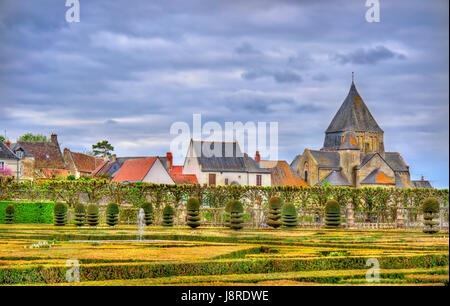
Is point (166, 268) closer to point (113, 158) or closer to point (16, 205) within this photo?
point (16, 205)

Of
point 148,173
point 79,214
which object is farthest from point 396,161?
point 79,214

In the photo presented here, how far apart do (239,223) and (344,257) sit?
1554cm

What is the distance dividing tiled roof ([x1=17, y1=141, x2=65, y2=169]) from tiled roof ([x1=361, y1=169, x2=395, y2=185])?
3721cm

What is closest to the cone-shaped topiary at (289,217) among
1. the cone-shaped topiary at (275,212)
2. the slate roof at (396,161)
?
the cone-shaped topiary at (275,212)

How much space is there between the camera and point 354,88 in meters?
95.0

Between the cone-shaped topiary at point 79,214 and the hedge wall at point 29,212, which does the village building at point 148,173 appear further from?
the cone-shaped topiary at point 79,214

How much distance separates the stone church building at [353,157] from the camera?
81.2 meters

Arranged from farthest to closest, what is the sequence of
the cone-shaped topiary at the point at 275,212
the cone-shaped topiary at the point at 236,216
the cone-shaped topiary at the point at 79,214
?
the cone-shaped topiary at the point at 275,212
the cone-shaped topiary at the point at 79,214
the cone-shaped topiary at the point at 236,216

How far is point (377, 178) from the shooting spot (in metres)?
78.8

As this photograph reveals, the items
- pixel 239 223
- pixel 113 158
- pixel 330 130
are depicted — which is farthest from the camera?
pixel 330 130

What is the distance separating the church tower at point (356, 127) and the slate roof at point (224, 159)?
21.8 metres

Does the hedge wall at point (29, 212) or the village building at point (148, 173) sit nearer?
the hedge wall at point (29, 212)

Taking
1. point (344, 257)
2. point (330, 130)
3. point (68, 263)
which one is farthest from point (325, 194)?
point (330, 130)

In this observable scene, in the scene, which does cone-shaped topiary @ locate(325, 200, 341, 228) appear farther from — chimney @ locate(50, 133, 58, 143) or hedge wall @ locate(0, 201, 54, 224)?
chimney @ locate(50, 133, 58, 143)
